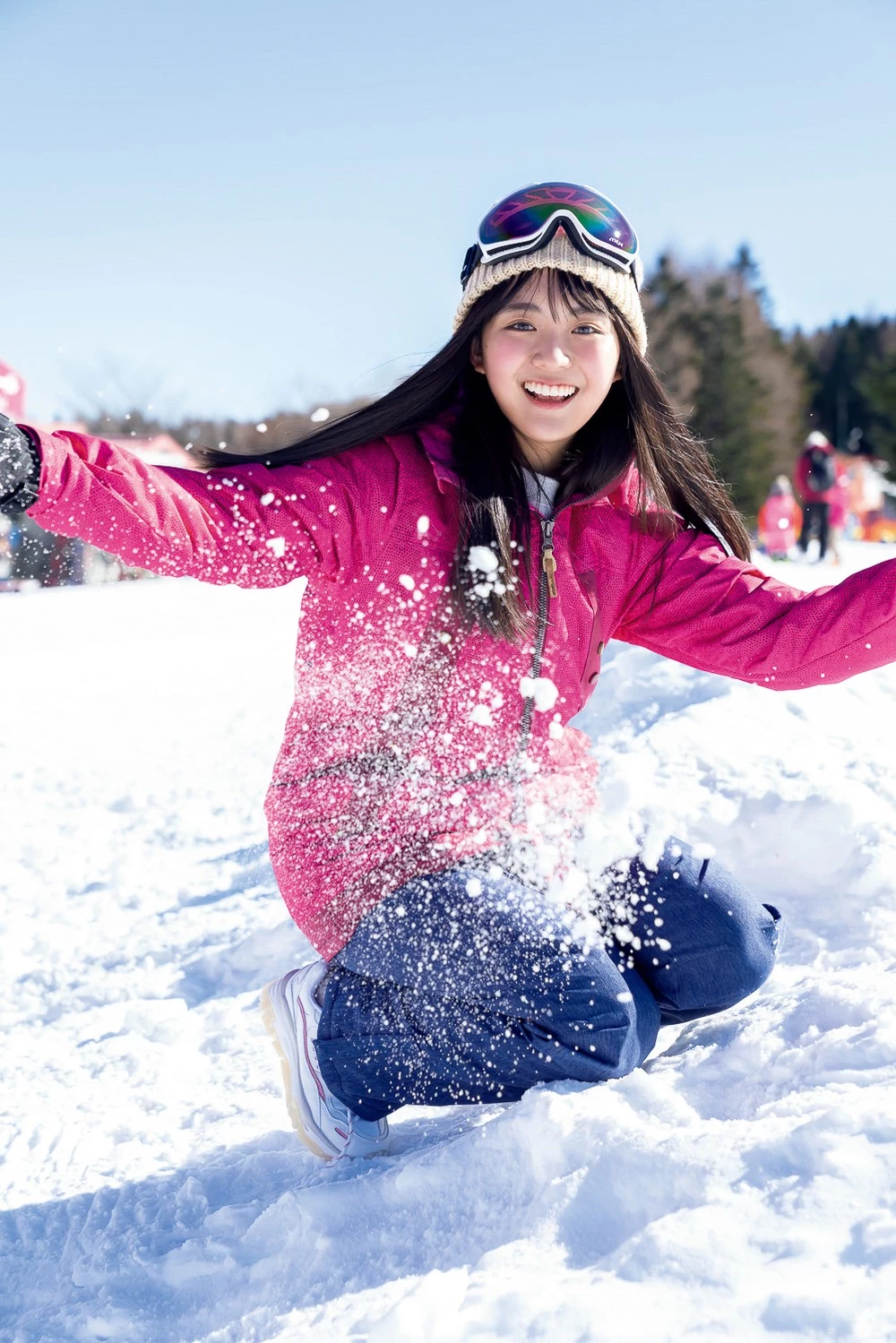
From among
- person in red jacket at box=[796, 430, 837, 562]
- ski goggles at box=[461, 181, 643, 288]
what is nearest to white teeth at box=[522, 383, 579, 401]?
ski goggles at box=[461, 181, 643, 288]

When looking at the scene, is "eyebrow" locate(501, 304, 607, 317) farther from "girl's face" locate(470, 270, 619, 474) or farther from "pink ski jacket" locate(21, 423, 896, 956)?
"pink ski jacket" locate(21, 423, 896, 956)

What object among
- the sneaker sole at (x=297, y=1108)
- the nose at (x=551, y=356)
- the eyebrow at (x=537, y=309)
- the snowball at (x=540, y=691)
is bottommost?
the sneaker sole at (x=297, y=1108)

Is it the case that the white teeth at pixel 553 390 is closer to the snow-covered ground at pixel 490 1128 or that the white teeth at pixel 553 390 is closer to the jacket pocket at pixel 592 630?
the jacket pocket at pixel 592 630

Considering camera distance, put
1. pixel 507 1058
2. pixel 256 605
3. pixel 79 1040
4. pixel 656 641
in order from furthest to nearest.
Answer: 1. pixel 256 605
2. pixel 79 1040
3. pixel 656 641
4. pixel 507 1058

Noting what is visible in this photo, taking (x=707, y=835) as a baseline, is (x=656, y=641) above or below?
above

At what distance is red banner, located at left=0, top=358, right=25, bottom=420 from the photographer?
13155 millimetres

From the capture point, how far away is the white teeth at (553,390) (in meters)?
1.93

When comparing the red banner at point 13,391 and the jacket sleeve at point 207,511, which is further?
the red banner at point 13,391

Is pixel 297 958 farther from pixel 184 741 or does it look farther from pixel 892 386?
pixel 892 386

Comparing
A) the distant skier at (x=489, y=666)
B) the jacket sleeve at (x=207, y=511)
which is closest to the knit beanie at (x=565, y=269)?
the distant skier at (x=489, y=666)

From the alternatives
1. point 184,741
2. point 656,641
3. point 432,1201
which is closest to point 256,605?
point 184,741

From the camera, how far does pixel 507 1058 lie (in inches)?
69.4

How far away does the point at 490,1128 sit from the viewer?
1.58 m

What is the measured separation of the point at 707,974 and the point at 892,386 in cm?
3624
